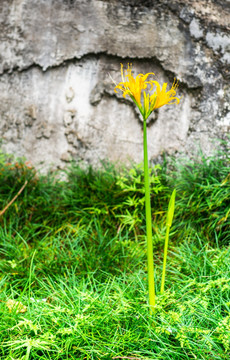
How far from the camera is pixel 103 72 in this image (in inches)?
129

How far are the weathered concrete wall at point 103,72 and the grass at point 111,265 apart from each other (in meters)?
0.23

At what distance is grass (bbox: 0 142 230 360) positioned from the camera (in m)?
1.57

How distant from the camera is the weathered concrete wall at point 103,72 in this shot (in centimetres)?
305

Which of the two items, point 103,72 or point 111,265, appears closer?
point 111,265

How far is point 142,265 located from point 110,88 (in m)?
1.59

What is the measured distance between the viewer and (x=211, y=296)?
6.03 feet

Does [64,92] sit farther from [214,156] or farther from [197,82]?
[214,156]

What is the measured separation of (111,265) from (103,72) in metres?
1.74

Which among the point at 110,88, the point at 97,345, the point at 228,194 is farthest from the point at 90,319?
the point at 110,88

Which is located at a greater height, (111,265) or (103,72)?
(103,72)

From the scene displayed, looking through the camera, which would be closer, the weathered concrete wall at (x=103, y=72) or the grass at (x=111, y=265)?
the grass at (x=111, y=265)

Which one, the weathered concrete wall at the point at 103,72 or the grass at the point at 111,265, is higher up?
the weathered concrete wall at the point at 103,72

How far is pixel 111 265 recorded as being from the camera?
2324 millimetres

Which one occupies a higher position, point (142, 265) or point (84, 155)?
point (84, 155)
